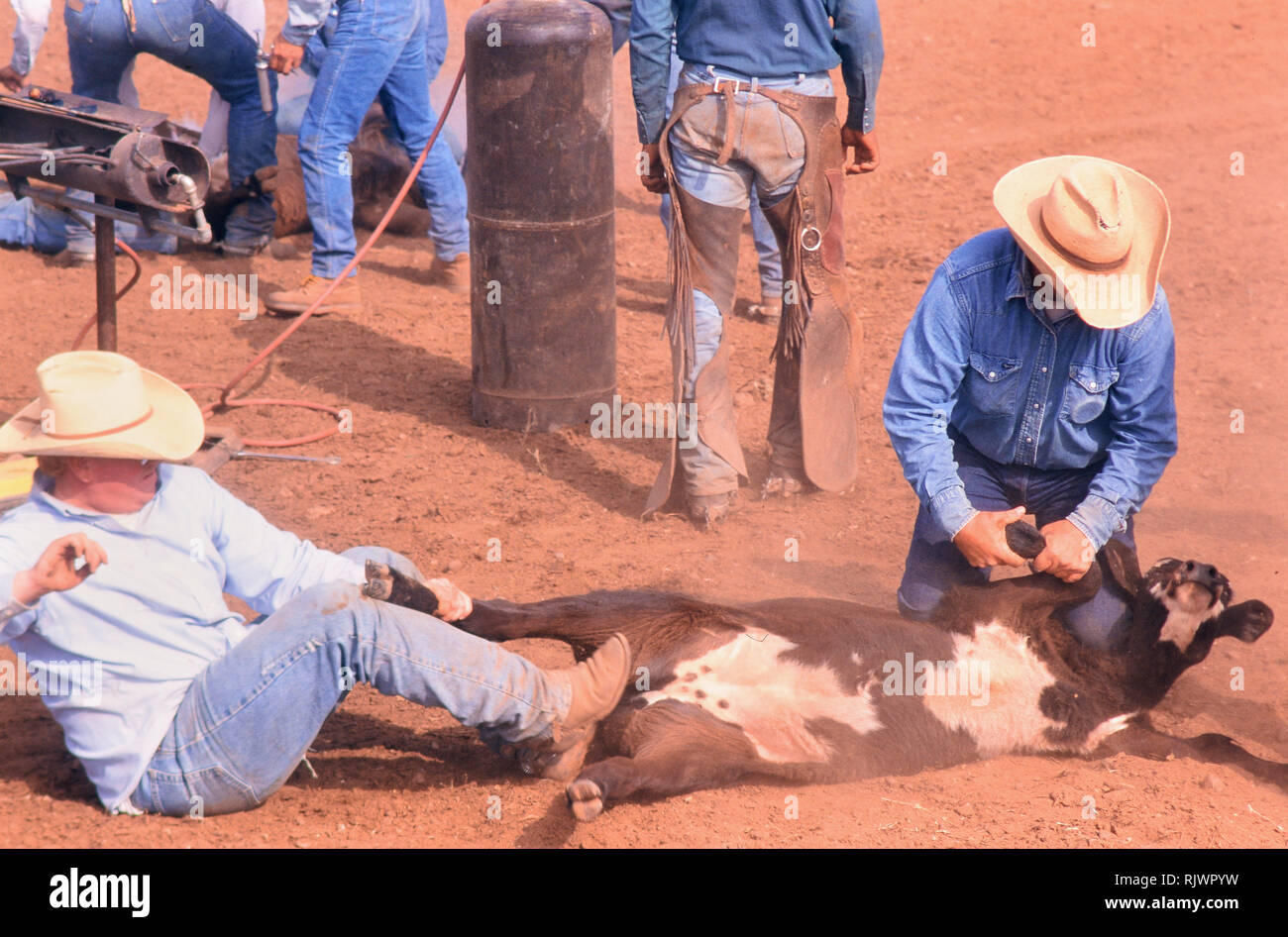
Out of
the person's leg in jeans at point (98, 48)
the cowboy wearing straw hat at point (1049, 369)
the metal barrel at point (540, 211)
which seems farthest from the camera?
the person's leg in jeans at point (98, 48)

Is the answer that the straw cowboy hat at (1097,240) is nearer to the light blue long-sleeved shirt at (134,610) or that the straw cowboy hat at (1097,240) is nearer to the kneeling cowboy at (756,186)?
the kneeling cowboy at (756,186)

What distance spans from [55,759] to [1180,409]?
534 centimetres

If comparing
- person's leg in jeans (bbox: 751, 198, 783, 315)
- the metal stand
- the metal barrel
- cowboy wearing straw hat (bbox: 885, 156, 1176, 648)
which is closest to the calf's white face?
cowboy wearing straw hat (bbox: 885, 156, 1176, 648)

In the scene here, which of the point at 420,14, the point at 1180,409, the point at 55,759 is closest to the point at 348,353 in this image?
the point at 420,14

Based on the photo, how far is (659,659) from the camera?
12.5 ft

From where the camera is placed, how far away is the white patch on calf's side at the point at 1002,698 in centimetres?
392

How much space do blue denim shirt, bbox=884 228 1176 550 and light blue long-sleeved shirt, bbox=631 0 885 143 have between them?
145 centimetres

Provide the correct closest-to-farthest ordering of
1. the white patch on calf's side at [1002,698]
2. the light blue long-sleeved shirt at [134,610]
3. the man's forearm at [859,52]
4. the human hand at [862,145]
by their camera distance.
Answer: the light blue long-sleeved shirt at [134,610] → the white patch on calf's side at [1002,698] → the man's forearm at [859,52] → the human hand at [862,145]

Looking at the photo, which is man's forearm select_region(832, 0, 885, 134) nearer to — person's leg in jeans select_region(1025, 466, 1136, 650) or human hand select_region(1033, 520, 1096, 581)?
person's leg in jeans select_region(1025, 466, 1136, 650)

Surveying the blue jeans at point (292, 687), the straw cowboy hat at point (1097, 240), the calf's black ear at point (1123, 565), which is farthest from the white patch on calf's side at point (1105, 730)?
the blue jeans at point (292, 687)

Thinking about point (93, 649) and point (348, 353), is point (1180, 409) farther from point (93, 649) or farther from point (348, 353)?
point (93, 649)

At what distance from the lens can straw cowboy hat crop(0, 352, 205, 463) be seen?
2.87m

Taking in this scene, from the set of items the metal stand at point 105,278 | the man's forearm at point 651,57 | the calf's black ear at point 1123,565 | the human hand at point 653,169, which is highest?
the man's forearm at point 651,57

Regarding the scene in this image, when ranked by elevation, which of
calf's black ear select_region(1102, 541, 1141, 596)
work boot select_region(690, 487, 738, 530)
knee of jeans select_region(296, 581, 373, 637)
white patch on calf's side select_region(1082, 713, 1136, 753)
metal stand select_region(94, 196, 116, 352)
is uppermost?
metal stand select_region(94, 196, 116, 352)
